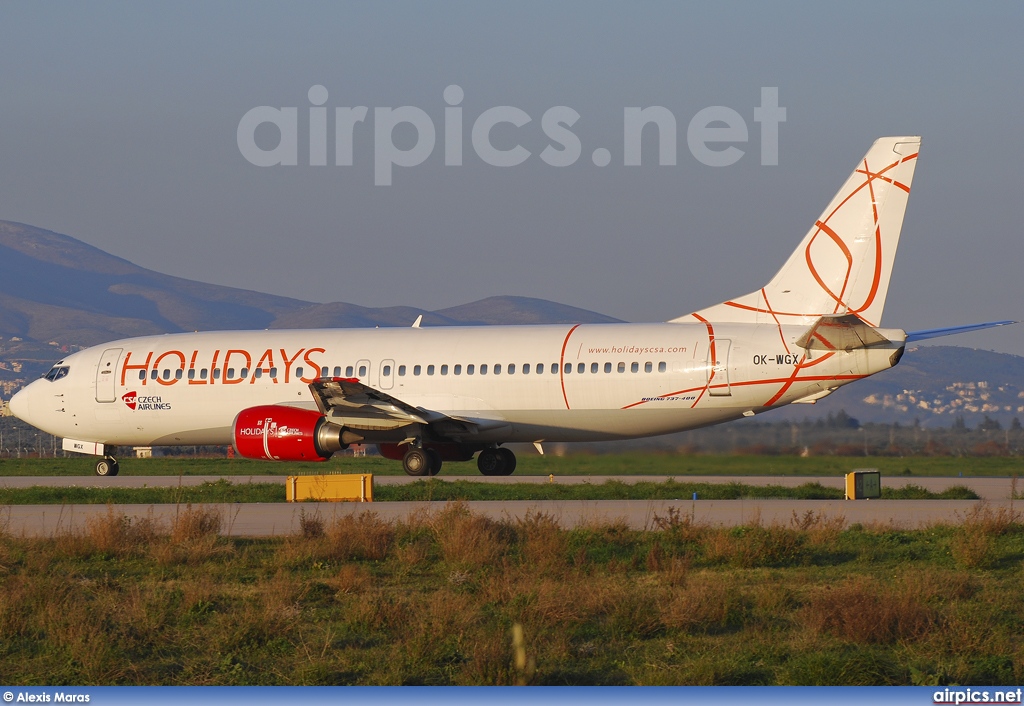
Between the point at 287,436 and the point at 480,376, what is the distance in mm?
4706

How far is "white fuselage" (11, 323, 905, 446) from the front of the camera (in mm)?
27469

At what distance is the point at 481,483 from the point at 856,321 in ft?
29.3

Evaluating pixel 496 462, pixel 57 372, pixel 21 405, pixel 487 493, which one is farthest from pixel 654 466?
pixel 21 405

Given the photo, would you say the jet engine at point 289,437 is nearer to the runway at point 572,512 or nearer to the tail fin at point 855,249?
the runway at point 572,512

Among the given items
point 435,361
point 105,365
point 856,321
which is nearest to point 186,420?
point 105,365

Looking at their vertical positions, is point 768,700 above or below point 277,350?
below

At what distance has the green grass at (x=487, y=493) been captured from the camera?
25.0 metres

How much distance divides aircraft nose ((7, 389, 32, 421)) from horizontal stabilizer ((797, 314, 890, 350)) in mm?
21440

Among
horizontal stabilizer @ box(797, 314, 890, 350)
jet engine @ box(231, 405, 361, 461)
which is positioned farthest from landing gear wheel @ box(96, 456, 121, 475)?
horizontal stabilizer @ box(797, 314, 890, 350)

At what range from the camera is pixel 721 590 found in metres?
12.5

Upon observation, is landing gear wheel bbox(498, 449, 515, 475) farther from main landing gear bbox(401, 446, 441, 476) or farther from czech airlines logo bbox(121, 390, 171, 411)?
czech airlines logo bbox(121, 390, 171, 411)

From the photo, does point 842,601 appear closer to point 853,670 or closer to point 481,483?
point 853,670

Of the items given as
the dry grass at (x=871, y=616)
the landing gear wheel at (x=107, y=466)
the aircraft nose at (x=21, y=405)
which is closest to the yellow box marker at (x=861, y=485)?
the dry grass at (x=871, y=616)

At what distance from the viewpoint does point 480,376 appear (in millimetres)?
29922
